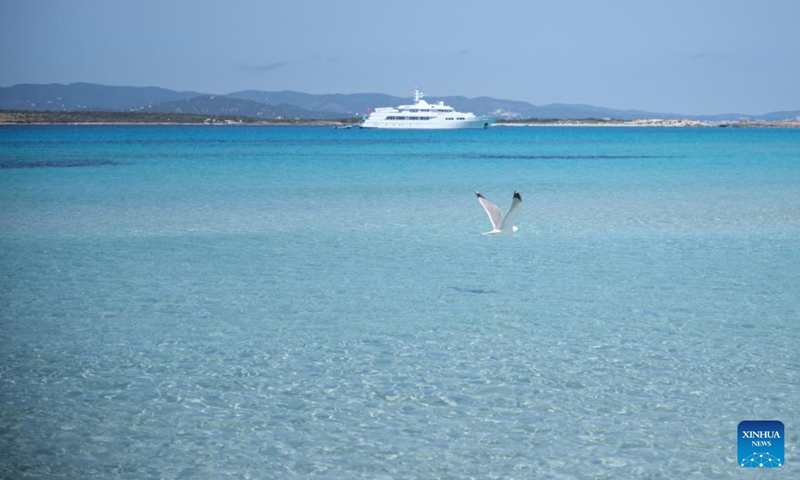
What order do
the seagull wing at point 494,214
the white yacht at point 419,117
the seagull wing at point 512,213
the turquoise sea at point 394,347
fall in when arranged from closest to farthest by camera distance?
1. the turquoise sea at point 394,347
2. the seagull wing at point 512,213
3. the seagull wing at point 494,214
4. the white yacht at point 419,117

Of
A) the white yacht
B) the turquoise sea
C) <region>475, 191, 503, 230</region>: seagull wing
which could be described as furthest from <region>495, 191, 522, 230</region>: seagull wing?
the white yacht

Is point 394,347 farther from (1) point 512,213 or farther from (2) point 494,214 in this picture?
(2) point 494,214

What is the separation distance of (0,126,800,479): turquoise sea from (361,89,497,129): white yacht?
125916 mm

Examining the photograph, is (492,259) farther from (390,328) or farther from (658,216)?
(658,216)

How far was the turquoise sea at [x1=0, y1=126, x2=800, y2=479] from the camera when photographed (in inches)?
276

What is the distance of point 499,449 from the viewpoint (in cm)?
701

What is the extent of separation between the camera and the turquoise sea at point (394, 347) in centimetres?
701

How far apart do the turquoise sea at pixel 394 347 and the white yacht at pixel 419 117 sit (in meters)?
126

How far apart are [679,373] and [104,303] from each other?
7.15m

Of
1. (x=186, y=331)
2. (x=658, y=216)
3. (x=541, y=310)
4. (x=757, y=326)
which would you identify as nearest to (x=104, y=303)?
(x=186, y=331)

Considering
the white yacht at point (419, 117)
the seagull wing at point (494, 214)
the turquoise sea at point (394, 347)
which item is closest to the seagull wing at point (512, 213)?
the seagull wing at point (494, 214)

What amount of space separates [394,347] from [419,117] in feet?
455

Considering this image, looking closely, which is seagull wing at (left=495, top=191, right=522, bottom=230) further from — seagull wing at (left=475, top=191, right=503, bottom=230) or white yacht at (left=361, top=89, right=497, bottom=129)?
white yacht at (left=361, top=89, right=497, bottom=129)

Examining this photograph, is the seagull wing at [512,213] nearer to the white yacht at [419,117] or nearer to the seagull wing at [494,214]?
the seagull wing at [494,214]
